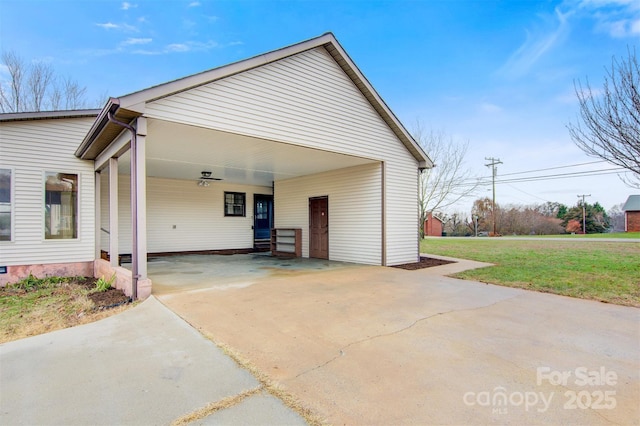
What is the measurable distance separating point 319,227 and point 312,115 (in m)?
4.45

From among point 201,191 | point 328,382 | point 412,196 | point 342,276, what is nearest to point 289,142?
point 342,276

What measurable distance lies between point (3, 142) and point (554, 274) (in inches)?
500

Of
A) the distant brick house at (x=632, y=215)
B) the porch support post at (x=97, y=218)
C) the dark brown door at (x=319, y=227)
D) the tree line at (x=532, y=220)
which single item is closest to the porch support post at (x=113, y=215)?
the porch support post at (x=97, y=218)

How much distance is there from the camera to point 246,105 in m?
6.29

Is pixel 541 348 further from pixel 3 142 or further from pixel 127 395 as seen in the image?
pixel 3 142

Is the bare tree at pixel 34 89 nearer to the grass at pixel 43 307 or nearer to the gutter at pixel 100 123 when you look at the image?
the gutter at pixel 100 123

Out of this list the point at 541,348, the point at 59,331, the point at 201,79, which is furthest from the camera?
the point at 201,79

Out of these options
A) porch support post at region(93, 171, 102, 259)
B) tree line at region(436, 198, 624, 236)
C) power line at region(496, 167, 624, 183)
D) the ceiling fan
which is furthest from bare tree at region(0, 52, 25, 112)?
tree line at region(436, 198, 624, 236)

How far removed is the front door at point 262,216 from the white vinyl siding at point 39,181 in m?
6.36

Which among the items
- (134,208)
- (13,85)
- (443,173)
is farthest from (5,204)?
(443,173)

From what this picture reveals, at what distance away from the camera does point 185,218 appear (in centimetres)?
1202

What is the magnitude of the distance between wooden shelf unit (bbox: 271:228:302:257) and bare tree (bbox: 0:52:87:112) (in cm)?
1481

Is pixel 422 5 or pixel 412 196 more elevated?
pixel 422 5

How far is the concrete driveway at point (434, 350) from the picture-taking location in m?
2.26
